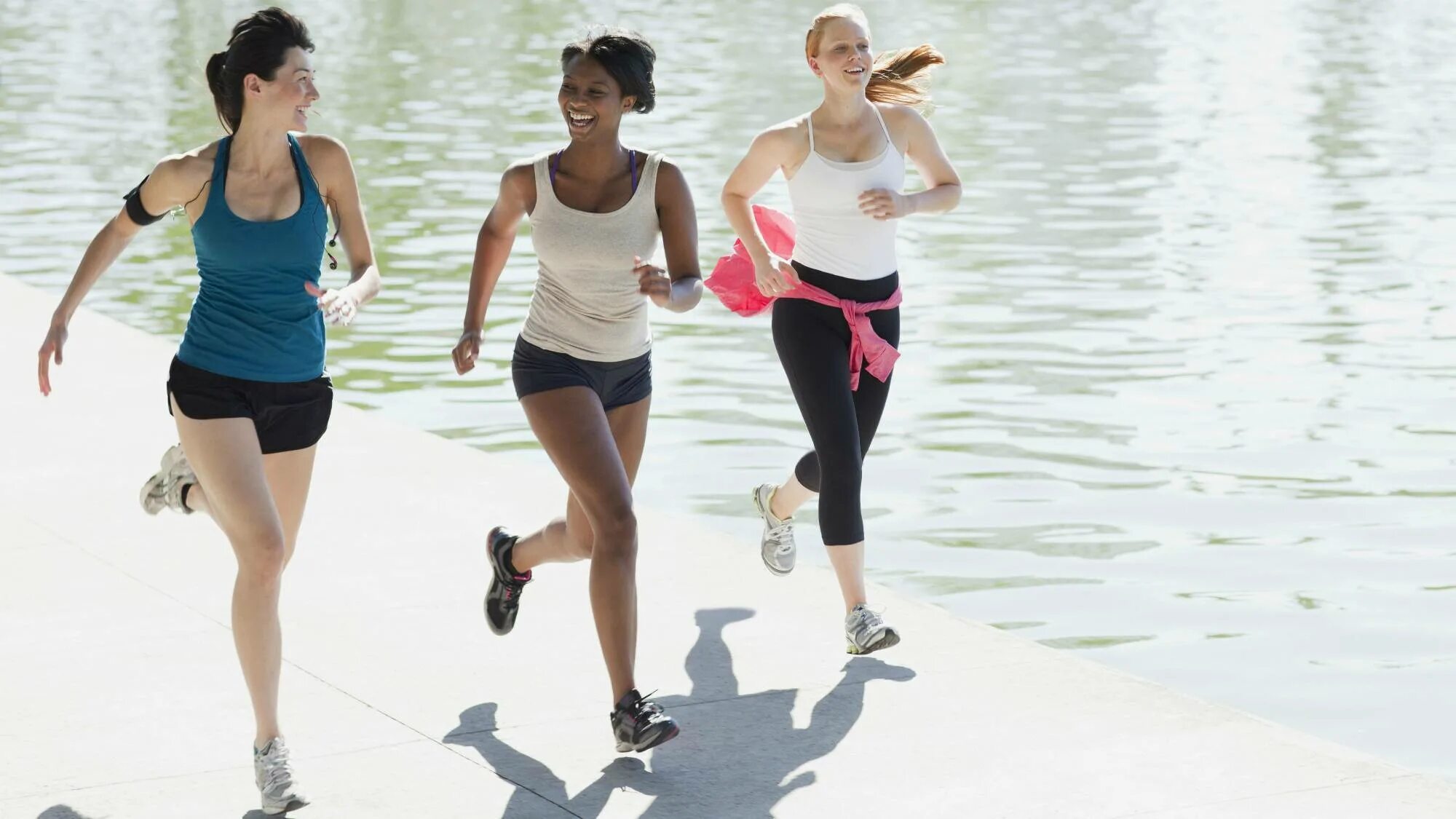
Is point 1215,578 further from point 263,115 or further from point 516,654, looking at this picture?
point 263,115

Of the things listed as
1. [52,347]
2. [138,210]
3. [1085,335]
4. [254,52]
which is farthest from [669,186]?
[1085,335]

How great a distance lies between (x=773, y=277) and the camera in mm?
7160

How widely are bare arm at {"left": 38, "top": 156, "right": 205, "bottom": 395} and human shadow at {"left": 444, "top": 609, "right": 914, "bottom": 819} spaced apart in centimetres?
161

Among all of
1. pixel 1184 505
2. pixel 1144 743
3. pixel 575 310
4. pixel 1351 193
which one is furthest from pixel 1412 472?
pixel 1351 193

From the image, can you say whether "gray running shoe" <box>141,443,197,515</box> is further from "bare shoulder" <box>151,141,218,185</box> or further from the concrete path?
"bare shoulder" <box>151,141,218,185</box>

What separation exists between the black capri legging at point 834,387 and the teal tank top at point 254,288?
6.18 ft

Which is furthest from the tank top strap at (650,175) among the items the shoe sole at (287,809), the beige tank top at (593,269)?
the shoe sole at (287,809)

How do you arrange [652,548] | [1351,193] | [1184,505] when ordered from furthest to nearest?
[1351,193]
[1184,505]
[652,548]

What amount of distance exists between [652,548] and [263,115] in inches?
121

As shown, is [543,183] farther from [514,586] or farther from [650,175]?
[514,586]

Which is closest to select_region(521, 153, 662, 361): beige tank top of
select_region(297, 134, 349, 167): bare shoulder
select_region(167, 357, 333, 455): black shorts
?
select_region(297, 134, 349, 167): bare shoulder

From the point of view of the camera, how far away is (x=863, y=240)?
7332 millimetres

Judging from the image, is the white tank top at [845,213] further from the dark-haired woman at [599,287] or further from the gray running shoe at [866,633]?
the gray running shoe at [866,633]

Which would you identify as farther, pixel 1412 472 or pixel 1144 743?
pixel 1412 472
